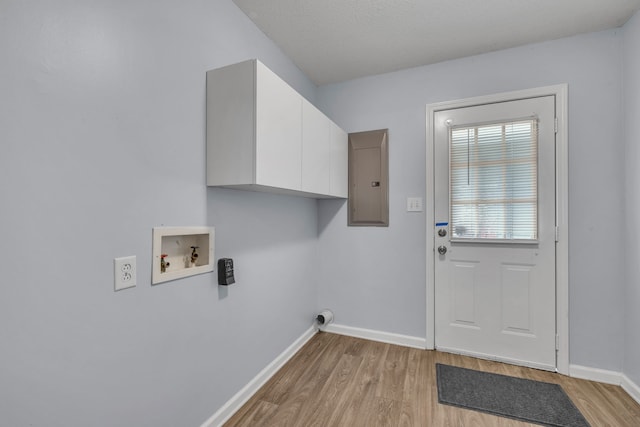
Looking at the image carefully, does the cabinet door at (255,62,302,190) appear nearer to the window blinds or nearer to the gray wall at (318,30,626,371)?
the gray wall at (318,30,626,371)

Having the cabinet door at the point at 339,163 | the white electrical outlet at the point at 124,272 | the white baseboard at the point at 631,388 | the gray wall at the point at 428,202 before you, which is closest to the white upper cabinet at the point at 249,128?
the white electrical outlet at the point at 124,272

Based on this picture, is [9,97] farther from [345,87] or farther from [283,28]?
[345,87]

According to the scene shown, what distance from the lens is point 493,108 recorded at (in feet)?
7.54

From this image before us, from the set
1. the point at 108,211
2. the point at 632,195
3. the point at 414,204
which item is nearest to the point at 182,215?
the point at 108,211

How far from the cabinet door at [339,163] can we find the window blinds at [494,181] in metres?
0.92

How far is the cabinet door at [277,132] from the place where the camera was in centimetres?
148

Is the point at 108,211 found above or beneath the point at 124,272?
above

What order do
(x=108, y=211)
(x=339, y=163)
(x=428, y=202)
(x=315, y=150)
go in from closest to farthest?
(x=108, y=211)
(x=315, y=150)
(x=428, y=202)
(x=339, y=163)

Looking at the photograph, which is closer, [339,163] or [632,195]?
[632,195]

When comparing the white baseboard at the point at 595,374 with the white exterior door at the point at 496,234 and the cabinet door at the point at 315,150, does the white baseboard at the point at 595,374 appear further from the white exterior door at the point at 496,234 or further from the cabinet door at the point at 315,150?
the cabinet door at the point at 315,150

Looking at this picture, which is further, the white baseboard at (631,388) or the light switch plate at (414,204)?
the light switch plate at (414,204)

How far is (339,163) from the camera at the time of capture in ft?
8.50

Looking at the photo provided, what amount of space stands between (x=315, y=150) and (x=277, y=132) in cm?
54

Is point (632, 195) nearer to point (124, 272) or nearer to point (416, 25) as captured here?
point (416, 25)
